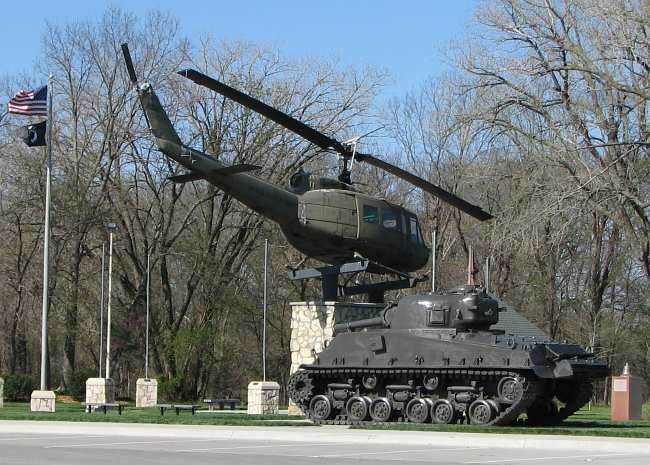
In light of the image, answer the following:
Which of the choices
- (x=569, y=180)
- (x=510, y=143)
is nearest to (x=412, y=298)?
(x=569, y=180)

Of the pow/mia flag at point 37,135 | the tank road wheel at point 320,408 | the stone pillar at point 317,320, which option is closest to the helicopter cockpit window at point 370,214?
the stone pillar at point 317,320

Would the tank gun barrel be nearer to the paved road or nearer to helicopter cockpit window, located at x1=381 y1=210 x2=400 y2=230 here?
helicopter cockpit window, located at x1=381 y1=210 x2=400 y2=230

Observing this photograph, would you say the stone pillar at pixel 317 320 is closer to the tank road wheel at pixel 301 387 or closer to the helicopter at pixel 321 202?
the helicopter at pixel 321 202

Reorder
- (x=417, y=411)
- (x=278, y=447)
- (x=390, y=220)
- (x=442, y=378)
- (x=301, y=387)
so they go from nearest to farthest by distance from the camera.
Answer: (x=278, y=447), (x=442, y=378), (x=417, y=411), (x=301, y=387), (x=390, y=220)

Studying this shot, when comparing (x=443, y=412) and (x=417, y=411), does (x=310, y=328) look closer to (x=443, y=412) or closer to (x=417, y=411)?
(x=417, y=411)

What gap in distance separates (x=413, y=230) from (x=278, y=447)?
12880 mm

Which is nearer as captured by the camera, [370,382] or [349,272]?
[370,382]

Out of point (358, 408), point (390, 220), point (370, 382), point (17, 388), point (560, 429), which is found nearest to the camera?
point (560, 429)

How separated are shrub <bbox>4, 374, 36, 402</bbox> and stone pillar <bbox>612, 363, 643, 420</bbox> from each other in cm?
2266

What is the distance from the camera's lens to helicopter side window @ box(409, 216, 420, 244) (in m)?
29.8

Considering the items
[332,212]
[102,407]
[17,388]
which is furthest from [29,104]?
[17,388]

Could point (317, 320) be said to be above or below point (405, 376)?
above

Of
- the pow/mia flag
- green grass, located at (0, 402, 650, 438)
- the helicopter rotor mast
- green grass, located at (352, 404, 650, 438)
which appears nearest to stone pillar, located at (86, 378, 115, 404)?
green grass, located at (0, 402, 650, 438)

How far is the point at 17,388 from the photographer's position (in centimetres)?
4259
